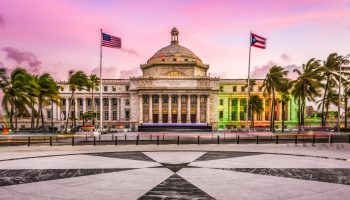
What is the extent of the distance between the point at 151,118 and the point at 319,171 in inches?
3273

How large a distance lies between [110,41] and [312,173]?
102ft

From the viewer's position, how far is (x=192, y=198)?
9766 mm

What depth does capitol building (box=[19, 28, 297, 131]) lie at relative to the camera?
3787 inches

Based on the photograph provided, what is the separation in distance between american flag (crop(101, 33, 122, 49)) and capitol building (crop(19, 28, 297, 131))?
5408cm

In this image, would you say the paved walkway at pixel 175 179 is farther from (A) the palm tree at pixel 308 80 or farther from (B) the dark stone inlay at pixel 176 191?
(A) the palm tree at pixel 308 80

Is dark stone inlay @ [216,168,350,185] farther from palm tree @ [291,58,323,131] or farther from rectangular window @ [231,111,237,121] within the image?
rectangular window @ [231,111,237,121]

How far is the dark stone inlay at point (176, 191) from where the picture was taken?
32.4 feet

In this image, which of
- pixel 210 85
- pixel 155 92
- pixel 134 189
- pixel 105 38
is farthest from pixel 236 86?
pixel 134 189

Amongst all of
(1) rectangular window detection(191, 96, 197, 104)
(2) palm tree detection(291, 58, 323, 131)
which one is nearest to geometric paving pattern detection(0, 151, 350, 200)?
(2) palm tree detection(291, 58, 323, 131)

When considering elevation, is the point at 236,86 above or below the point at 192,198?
above

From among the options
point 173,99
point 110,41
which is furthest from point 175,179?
point 173,99

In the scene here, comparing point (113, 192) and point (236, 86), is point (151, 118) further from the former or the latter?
point (113, 192)

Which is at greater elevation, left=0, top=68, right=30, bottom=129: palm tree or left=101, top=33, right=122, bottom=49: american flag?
left=101, top=33, right=122, bottom=49: american flag

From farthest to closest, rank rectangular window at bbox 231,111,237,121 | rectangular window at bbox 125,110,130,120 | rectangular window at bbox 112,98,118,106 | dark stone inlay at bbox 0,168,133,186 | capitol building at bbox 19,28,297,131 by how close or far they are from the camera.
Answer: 1. rectangular window at bbox 112,98,118,106
2. rectangular window at bbox 125,110,130,120
3. rectangular window at bbox 231,111,237,121
4. capitol building at bbox 19,28,297,131
5. dark stone inlay at bbox 0,168,133,186
